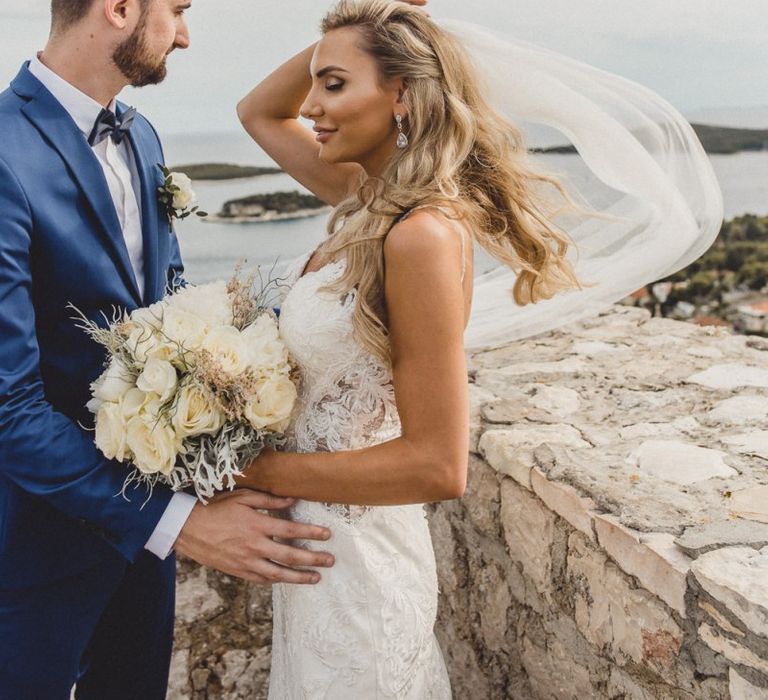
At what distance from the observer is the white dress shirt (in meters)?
1.73

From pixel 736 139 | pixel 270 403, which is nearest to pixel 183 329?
pixel 270 403

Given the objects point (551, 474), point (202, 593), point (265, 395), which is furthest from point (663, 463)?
point (202, 593)

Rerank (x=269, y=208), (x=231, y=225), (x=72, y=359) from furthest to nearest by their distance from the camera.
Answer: (x=269, y=208), (x=231, y=225), (x=72, y=359)

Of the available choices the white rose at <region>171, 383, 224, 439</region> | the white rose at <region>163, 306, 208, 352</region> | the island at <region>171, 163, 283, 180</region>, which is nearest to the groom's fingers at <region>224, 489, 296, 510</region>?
the white rose at <region>171, 383, 224, 439</region>

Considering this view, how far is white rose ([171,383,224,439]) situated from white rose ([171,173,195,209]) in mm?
740

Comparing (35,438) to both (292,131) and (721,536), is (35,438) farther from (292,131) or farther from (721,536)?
(721,536)

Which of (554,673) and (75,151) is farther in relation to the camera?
(554,673)

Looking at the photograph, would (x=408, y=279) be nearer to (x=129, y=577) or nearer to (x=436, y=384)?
(x=436, y=384)

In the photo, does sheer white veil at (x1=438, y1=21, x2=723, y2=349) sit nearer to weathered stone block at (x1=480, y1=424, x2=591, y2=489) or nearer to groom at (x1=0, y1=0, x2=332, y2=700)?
weathered stone block at (x1=480, y1=424, x2=591, y2=489)

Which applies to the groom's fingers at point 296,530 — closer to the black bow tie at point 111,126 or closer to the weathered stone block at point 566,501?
the weathered stone block at point 566,501

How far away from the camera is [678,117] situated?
2502mm

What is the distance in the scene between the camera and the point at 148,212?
6.59 ft

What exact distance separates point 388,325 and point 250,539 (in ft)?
1.94

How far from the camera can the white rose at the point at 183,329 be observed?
1.58 metres
